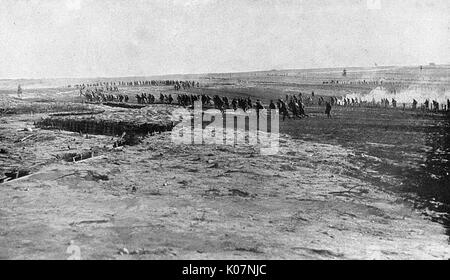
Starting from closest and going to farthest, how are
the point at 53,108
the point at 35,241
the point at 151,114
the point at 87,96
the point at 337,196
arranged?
the point at 35,241 → the point at 337,196 → the point at 151,114 → the point at 53,108 → the point at 87,96

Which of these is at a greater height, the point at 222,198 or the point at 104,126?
the point at 104,126

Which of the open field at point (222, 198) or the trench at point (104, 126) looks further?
the trench at point (104, 126)

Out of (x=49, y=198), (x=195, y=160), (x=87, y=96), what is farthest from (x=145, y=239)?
(x=87, y=96)

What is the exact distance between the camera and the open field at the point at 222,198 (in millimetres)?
5980

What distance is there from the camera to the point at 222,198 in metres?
8.38

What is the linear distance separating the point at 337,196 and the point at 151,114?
609 inches

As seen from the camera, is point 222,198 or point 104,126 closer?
point 222,198

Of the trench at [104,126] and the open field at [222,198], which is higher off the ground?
the trench at [104,126]

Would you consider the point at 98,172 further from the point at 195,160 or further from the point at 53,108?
the point at 53,108

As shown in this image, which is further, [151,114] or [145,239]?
[151,114]

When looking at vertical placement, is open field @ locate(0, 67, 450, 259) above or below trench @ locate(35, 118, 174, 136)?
below

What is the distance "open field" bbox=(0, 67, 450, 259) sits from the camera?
19.6ft

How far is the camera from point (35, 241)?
5.77 metres

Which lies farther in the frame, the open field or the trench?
the trench
